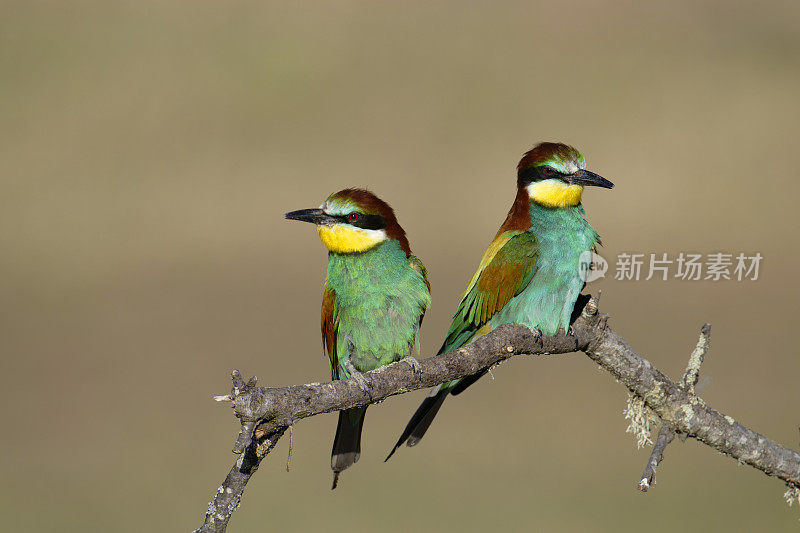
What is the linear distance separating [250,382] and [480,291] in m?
0.93

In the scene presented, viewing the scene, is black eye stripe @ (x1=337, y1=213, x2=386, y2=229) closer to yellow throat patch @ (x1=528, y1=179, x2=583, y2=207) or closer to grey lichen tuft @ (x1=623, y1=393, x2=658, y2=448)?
yellow throat patch @ (x1=528, y1=179, x2=583, y2=207)

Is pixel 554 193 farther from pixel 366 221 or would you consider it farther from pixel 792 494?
pixel 792 494

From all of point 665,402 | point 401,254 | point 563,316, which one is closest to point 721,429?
point 665,402

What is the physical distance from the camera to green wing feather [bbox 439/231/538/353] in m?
2.02

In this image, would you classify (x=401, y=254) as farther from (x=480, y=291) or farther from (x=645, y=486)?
(x=645, y=486)

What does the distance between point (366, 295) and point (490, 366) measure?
534mm

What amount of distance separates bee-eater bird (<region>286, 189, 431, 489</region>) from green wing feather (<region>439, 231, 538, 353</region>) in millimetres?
115

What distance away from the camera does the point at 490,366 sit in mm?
1710

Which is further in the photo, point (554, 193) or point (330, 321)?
point (330, 321)

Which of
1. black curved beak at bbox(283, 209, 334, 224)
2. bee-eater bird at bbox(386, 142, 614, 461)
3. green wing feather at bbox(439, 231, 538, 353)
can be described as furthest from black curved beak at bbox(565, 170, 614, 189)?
black curved beak at bbox(283, 209, 334, 224)

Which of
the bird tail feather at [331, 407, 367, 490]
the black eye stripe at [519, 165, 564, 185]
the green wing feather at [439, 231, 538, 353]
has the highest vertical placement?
the black eye stripe at [519, 165, 564, 185]

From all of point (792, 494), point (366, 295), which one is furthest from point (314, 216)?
point (792, 494)

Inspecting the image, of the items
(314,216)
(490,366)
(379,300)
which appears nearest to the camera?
(490,366)

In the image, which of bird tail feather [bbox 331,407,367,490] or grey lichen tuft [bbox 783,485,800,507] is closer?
bird tail feather [bbox 331,407,367,490]
